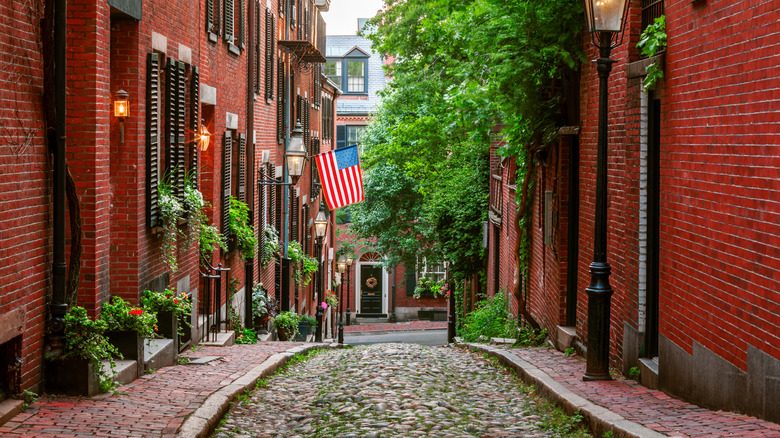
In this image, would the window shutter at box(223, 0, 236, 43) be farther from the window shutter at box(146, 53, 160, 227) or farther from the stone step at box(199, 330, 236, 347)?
the window shutter at box(146, 53, 160, 227)

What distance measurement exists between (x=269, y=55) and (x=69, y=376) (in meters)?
15.8

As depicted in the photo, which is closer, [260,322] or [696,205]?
[696,205]

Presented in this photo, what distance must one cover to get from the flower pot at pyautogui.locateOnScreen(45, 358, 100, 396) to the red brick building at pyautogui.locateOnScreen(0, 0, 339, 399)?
173 millimetres

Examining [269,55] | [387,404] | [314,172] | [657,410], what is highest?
[269,55]

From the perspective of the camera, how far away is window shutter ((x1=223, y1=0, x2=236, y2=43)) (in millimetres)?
16281

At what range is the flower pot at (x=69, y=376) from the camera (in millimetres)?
7504

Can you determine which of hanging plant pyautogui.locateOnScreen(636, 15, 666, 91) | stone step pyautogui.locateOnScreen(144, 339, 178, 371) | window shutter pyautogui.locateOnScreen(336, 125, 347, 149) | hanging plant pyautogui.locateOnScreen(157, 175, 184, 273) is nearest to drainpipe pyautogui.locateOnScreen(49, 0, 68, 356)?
stone step pyautogui.locateOnScreen(144, 339, 178, 371)

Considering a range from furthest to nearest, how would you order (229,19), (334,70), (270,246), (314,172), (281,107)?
(334,70), (314,172), (281,107), (270,246), (229,19)

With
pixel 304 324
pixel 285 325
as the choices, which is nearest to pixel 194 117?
pixel 285 325

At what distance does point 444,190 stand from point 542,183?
13428 millimetres

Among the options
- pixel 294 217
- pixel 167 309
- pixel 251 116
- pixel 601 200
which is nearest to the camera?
pixel 601 200

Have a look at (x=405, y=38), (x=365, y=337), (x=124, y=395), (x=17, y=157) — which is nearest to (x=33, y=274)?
(x=17, y=157)

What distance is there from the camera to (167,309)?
10.5 metres

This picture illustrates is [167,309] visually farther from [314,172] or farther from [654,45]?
[314,172]
